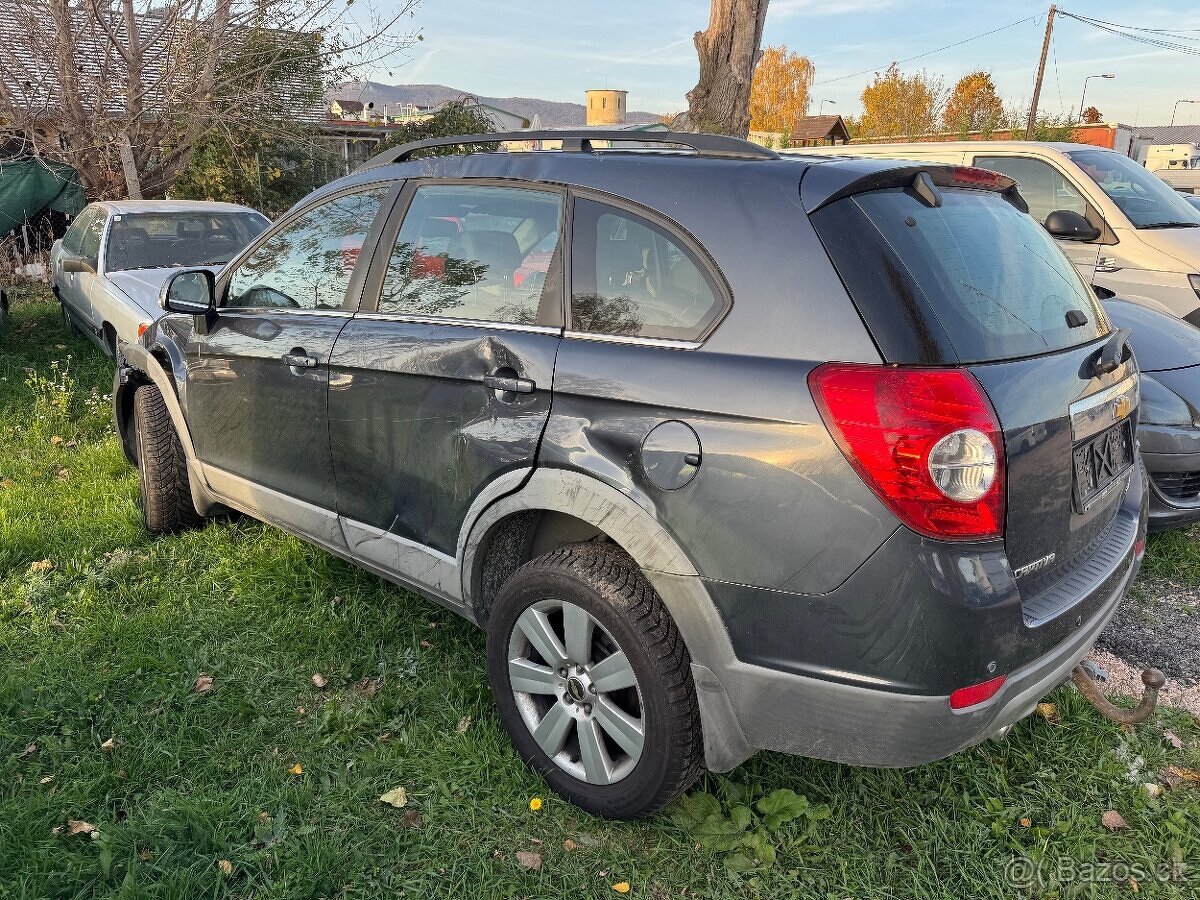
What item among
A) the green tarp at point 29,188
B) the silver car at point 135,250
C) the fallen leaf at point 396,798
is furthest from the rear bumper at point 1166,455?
the green tarp at point 29,188

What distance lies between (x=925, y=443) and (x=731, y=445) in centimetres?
43

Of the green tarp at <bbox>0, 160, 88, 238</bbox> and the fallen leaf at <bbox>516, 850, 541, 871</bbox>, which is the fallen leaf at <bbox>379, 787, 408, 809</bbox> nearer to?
the fallen leaf at <bbox>516, 850, 541, 871</bbox>

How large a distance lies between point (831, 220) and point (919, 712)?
3.77 feet

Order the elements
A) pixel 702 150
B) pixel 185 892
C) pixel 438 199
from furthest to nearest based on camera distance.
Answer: pixel 438 199, pixel 702 150, pixel 185 892

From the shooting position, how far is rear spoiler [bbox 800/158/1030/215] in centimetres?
204

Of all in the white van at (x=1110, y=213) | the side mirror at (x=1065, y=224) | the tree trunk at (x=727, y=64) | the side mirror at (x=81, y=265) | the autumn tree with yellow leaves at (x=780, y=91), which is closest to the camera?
the side mirror at (x=1065, y=224)

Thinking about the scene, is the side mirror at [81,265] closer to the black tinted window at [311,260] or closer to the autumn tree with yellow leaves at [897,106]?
the black tinted window at [311,260]

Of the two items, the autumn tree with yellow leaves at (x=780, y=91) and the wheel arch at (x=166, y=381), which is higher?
the autumn tree with yellow leaves at (x=780, y=91)

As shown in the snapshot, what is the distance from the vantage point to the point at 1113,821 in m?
2.44

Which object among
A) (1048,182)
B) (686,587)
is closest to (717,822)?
(686,587)

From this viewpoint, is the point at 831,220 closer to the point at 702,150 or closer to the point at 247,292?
the point at 702,150

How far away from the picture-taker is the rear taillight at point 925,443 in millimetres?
1815

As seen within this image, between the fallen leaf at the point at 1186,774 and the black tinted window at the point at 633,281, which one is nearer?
the black tinted window at the point at 633,281

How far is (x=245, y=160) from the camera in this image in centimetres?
1411
